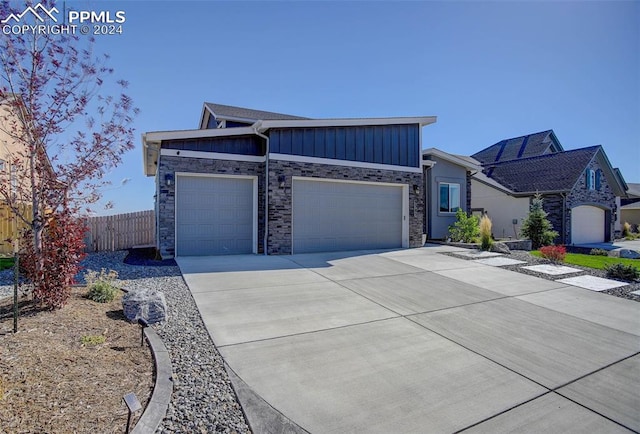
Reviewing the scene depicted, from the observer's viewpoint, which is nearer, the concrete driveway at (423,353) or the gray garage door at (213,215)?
the concrete driveway at (423,353)

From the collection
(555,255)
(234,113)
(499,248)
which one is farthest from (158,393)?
(234,113)

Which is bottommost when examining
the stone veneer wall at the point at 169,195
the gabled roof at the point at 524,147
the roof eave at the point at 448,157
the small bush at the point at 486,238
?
the small bush at the point at 486,238

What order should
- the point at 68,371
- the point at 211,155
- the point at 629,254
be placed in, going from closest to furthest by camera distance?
1. the point at 68,371
2. the point at 211,155
3. the point at 629,254

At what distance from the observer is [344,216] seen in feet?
37.5

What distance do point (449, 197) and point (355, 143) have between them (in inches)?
273

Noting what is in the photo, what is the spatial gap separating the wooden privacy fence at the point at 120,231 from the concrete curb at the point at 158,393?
9.29 meters

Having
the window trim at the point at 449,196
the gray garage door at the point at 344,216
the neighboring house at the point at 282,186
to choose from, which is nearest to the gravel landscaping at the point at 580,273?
the gray garage door at the point at 344,216

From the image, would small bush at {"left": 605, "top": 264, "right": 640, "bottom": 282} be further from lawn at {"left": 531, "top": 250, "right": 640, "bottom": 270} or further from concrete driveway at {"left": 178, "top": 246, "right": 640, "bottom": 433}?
concrete driveway at {"left": 178, "top": 246, "right": 640, "bottom": 433}

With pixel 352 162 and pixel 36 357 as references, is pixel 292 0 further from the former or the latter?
pixel 36 357

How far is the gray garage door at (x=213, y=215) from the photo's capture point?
9.70m

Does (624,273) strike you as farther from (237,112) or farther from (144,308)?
(237,112)

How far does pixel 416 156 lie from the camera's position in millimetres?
12820

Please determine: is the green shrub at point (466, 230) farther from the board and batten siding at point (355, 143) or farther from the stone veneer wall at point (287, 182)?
the stone veneer wall at point (287, 182)

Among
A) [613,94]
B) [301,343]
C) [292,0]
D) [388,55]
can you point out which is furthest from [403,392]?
[613,94]
